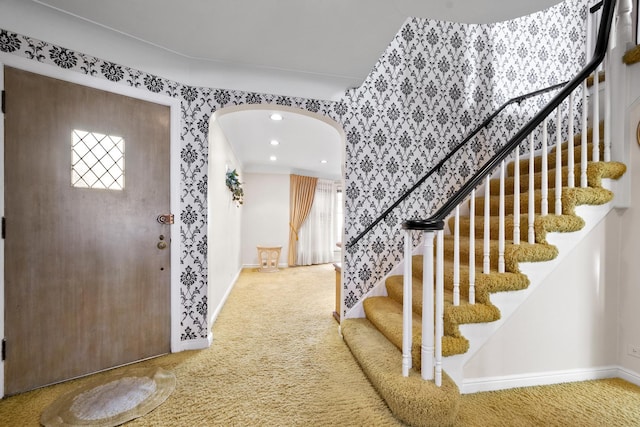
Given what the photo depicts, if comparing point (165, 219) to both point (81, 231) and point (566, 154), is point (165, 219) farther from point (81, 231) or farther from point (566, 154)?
point (566, 154)

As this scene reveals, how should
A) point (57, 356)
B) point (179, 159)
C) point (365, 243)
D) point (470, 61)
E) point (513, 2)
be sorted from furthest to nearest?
point (470, 61)
point (365, 243)
point (179, 159)
point (57, 356)
point (513, 2)

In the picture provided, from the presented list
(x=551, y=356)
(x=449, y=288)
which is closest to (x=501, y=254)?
(x=449, y=288)

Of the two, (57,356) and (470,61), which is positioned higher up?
(470,61)

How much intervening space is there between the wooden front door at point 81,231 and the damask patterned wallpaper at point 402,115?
21 centimetres

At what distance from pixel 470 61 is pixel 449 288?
236 centimetres

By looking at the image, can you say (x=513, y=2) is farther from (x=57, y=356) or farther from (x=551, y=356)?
(x=57, y=356)

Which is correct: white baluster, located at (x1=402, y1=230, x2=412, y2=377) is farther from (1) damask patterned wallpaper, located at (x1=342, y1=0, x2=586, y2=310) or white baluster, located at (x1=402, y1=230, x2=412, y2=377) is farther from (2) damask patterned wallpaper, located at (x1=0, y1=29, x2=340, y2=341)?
(2) damask patterned wallpaper, located at (x1=0, y1=29, x2=340, y2=341)

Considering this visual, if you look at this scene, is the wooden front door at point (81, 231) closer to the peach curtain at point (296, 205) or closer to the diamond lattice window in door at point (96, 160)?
the diamond lattice window in door at point (96, 160)

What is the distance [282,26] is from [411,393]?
2330mm

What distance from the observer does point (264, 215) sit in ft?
20.9

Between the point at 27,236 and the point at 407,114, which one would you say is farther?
the point at 407,114

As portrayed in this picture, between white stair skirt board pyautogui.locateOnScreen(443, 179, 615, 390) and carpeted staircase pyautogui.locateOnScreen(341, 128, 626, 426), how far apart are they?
0.15 feet

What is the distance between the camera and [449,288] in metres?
1.99

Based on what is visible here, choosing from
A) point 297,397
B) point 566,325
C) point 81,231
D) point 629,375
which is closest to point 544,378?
point 566,325
